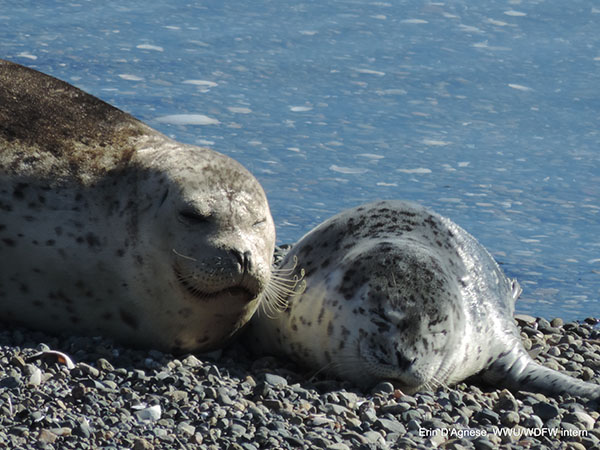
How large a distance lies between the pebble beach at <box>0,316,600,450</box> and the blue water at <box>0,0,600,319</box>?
269 cm

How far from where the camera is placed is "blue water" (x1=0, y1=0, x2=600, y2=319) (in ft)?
28.3

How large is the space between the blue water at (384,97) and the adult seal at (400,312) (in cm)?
187

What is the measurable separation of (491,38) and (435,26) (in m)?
0.69

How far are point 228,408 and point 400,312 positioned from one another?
0.92 metres

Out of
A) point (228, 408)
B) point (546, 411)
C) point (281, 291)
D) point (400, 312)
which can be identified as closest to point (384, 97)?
point (281, 291)

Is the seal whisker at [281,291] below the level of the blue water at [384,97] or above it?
above

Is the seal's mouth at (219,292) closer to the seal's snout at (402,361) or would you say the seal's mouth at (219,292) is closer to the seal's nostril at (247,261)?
the seal's nostril at (247,261)

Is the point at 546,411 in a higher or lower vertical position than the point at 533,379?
higher

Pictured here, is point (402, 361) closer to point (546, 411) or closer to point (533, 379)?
point (546, 411)

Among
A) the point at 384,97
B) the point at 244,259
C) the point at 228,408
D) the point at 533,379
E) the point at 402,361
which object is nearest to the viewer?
the point at 228,408

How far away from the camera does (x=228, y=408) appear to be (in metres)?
4.07

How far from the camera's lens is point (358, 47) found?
12.7 metres

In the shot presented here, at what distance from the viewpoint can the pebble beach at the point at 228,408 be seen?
371cm

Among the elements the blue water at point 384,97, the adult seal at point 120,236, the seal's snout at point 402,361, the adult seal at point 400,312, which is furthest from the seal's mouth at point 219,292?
the blue water at point 384,97
